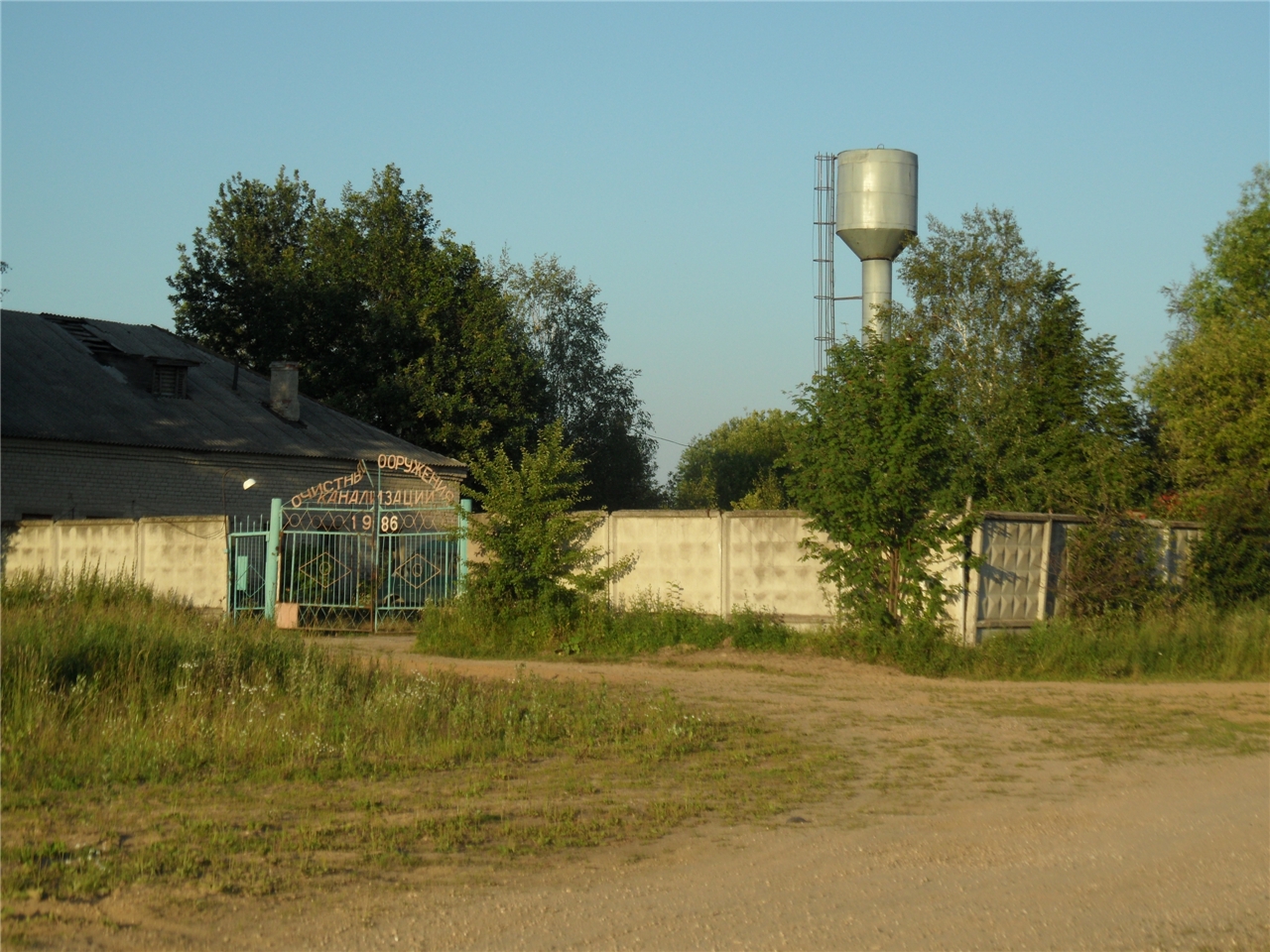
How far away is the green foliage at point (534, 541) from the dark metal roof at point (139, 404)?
1358 cm

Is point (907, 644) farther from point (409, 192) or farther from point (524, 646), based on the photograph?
point (409, 192)

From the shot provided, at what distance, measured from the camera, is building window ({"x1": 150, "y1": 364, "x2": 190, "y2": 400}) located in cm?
3036

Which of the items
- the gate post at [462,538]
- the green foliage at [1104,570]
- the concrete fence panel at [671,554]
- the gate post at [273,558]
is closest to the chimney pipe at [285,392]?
the gate post at [273,558]

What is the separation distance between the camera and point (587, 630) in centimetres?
1673

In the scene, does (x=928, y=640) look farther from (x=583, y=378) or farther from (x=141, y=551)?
(x=583, y=378)

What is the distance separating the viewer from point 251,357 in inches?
1617

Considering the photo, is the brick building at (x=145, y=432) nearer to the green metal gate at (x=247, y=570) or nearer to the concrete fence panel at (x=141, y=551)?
the concrete fence panel at (x=141, y=551)

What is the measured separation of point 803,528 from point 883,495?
1549 mm

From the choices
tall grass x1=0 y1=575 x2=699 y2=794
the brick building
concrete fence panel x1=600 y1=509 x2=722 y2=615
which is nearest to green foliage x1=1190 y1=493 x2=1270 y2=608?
concrete fence panel x1=600 y1=509 x2=722 y2=615

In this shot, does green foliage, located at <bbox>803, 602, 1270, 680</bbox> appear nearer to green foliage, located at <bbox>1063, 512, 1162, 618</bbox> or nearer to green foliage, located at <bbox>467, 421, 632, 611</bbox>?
green foliage, located at <bbox>1063, 512, 1162, 618</bbox>

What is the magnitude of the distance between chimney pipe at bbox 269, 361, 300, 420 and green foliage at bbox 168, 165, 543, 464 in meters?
5.27

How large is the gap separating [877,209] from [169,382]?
70.0 feet

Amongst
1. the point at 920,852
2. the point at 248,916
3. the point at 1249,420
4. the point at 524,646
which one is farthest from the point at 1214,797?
A: the point at 1249,420

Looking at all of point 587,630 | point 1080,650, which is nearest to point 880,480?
point 1080,650
